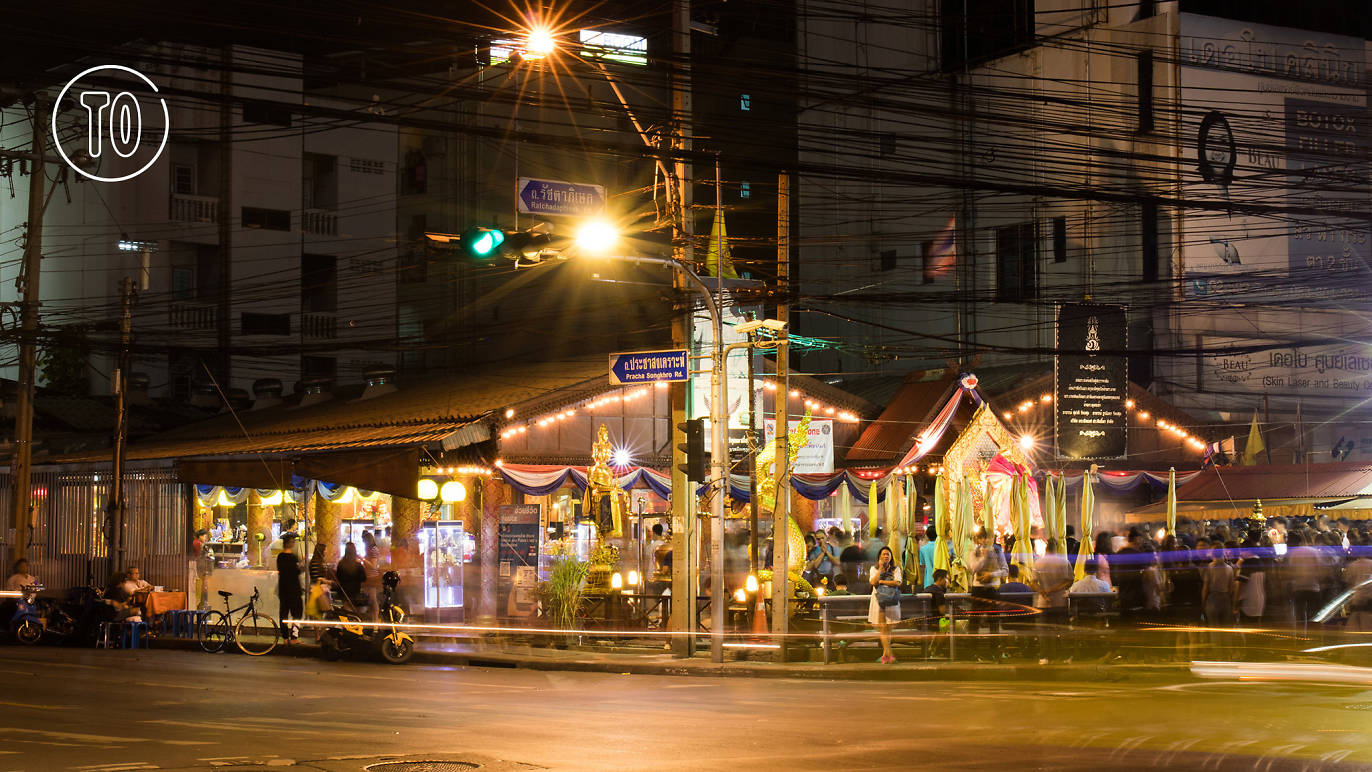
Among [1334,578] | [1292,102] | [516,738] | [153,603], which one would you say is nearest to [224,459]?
[153,603]

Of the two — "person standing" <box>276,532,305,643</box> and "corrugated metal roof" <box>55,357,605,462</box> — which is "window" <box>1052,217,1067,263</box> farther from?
"person standing" <box>276,532,305,643</box>

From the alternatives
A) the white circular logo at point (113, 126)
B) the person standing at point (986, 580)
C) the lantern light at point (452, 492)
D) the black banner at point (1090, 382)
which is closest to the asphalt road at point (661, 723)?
the person standing at point (986, 580)

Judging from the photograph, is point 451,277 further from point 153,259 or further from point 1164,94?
point 1164,94

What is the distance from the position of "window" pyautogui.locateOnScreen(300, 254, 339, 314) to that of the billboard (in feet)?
91.0

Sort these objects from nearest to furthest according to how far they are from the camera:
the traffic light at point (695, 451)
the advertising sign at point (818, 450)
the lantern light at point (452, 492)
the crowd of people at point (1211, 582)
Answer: the crowd of people at point (1211, 582), the traffic light at point (695, 451), the lantern light at point (452, 492), the advertising sign at point (818, 450)

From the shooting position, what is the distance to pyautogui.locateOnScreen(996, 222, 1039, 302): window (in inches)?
1687

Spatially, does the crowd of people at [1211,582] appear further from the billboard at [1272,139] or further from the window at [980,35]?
the window at [980,35]

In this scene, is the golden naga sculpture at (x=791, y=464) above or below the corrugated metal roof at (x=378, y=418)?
below

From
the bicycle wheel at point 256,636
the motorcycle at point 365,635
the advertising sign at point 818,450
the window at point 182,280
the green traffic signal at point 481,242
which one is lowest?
the bicycle wheel at point 256,636

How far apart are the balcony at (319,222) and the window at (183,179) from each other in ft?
11.9

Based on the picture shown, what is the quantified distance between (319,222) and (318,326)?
359 cm

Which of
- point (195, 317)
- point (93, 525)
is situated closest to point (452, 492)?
point (93, 525)

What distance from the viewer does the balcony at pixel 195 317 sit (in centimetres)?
4300

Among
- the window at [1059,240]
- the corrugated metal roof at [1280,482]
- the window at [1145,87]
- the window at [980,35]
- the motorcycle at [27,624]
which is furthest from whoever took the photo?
the window at [980,35]
